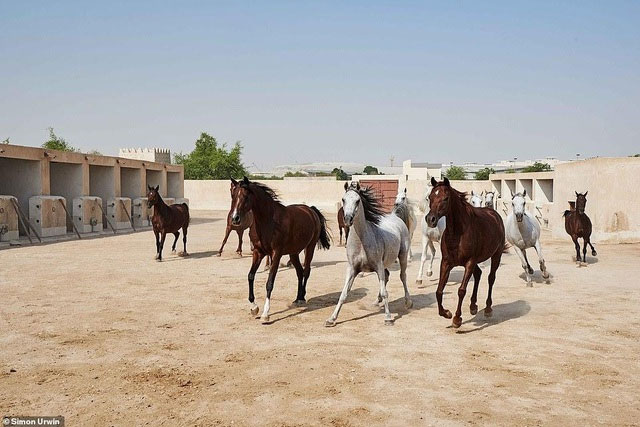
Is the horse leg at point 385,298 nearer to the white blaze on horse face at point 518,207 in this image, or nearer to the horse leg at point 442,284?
the horse leg at point 442,284

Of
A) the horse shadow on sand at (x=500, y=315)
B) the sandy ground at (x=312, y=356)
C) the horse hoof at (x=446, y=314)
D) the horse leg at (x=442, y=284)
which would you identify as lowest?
the horse shadow on sand at (x=500, y=315)

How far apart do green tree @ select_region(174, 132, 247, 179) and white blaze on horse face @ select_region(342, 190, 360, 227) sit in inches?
2392

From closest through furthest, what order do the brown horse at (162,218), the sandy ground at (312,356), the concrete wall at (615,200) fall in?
the sandy ground at (312,356), the brown horse at (162,218), the concrete wall at (615,200)

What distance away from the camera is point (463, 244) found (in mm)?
7430

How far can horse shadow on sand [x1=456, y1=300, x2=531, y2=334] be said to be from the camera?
7.78 metres

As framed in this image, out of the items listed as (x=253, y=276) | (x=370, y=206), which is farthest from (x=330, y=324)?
(x=370, y=206)

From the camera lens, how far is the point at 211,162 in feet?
226

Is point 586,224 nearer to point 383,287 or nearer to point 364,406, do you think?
point 383,287

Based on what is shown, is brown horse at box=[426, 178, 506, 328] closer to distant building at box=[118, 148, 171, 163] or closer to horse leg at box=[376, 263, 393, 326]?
horse leg at box=[376, 263, 393, 326]

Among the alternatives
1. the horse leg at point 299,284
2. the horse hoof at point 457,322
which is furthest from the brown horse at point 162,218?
the horse hoof at point 457,322

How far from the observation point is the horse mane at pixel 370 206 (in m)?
8.26

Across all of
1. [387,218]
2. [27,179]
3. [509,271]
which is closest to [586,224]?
[509,271]

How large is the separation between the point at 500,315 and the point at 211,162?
63.3 metres

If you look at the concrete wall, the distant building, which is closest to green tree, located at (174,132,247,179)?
the distant building
